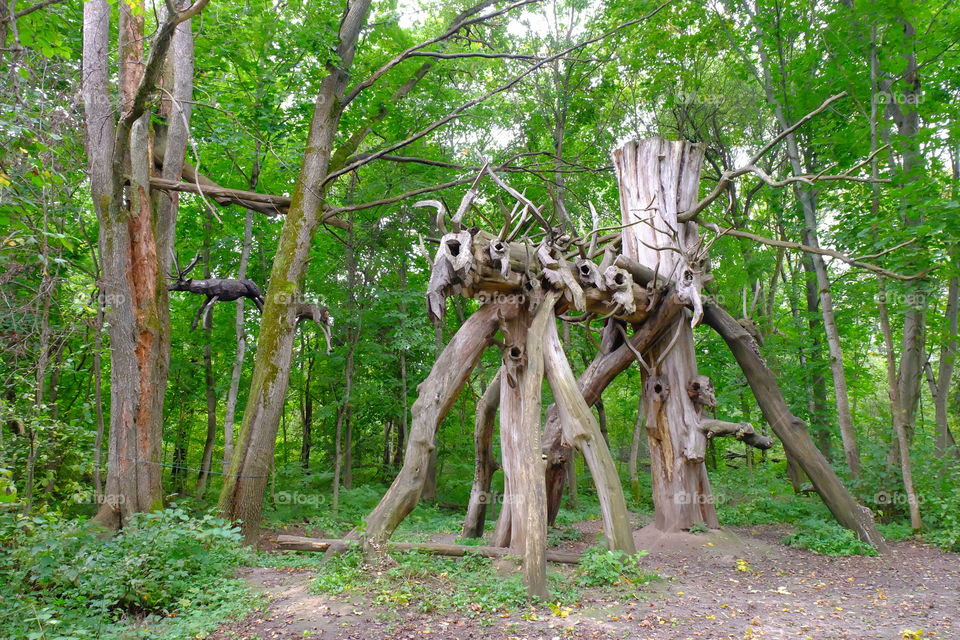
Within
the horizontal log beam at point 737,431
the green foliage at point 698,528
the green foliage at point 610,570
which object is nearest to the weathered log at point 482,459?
the green foliage at point 610,570

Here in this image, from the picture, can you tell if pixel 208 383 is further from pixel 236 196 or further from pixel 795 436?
pixel 795 436

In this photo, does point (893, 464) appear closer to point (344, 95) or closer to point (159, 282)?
point (344, 95)

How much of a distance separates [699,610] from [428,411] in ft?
9.90

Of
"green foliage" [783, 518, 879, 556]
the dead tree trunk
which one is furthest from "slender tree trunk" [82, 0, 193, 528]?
"green foliage" [783, 518, 879, 556]

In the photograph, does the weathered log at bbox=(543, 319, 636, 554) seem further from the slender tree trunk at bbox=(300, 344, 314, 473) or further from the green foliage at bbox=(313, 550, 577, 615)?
the slender tree trunk at bbox=(300, 344, 314, 473)

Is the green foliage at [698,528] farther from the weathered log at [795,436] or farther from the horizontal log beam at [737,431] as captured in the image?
the weathered log at [795,436]

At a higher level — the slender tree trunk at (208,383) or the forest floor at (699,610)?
the slender tree trunk at (208,383)

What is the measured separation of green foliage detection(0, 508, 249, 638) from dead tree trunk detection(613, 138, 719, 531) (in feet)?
18.5

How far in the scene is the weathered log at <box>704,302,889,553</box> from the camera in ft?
25.6

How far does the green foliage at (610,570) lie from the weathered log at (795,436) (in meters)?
3.78

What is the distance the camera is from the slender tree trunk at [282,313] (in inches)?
302

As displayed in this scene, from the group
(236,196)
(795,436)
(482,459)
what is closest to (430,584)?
(482,459)

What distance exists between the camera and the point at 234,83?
34.4ft

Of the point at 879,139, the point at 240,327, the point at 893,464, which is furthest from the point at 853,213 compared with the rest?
the point at 240,327
